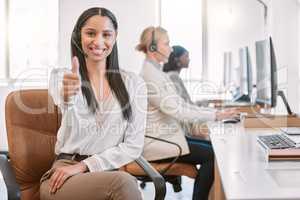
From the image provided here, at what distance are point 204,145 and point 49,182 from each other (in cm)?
112

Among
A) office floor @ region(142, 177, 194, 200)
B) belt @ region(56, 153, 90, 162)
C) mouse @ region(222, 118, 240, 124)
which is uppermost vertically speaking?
mouse @ region(222, 118, 240, 124)

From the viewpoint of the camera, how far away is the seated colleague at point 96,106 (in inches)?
62.4

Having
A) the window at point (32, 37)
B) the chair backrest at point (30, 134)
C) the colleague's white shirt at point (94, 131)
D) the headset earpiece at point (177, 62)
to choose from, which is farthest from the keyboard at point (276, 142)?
the window at point (32, 37)

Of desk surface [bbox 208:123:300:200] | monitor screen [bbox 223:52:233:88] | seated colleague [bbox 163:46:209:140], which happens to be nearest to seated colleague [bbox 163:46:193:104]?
seated colleague [bbox 163:46:209:140]

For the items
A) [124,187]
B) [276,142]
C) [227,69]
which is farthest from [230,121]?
[227,69]

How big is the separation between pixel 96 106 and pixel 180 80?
1556 millimetres

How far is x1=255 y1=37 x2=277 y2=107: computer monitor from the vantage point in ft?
6.59

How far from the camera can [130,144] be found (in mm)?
1703

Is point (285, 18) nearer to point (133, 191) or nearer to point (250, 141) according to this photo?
point (250, 141)

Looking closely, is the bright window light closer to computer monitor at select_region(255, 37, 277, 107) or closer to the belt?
computer monitor at select_region(255, 37, 277, 107)

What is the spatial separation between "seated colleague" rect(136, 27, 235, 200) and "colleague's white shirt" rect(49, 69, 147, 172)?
0.49 m

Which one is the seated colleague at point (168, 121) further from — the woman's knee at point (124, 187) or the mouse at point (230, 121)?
the woman's knee at point (124, 187)

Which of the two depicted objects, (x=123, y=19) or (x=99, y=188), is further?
(x=123, y=19)

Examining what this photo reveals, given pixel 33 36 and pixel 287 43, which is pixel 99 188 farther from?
pixel 33 36
